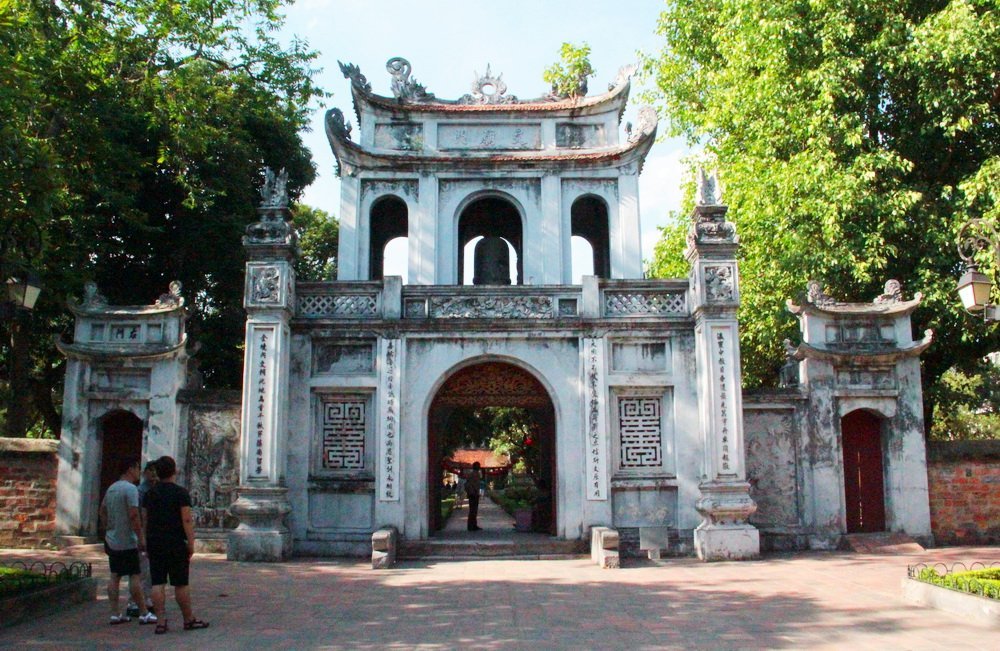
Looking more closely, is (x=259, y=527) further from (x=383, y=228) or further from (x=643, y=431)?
(x=383, y=228)

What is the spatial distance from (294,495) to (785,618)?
828cm

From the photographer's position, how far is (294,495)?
13898mm

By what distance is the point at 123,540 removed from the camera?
8180 mm

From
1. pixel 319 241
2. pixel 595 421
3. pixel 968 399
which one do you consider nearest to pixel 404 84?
pixel 595 421

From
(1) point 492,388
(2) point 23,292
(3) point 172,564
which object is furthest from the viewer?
(1) point 492,388

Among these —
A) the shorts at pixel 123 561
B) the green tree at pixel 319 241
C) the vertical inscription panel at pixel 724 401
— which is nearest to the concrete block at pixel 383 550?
the shorts at pixel 123 561

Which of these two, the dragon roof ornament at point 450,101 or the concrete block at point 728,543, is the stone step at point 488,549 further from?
the dragon roof ornament at point 450,101

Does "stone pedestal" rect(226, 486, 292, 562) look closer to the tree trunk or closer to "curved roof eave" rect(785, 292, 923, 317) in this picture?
the tree trunk

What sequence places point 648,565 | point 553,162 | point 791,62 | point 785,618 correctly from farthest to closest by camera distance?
point 791,62
point 553,162
point 648,565
point 785,618

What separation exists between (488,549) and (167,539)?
21.9 feet

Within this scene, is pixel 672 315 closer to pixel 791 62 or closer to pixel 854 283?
pixel 854 283

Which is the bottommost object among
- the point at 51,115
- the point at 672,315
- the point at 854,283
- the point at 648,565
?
the point at 648,565

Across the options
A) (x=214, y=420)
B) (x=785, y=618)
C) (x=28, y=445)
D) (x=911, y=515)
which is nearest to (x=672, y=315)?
(x=911, y=515)

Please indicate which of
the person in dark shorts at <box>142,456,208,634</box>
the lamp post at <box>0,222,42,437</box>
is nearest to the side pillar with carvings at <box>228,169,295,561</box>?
the lamp post at <box>0,222,42,437</box>
